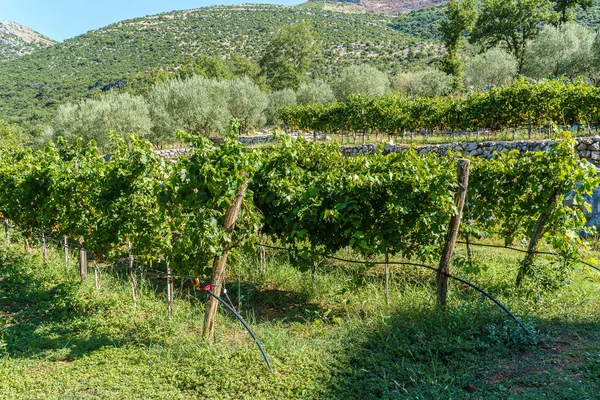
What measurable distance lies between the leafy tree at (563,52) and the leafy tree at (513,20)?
2.91 meters

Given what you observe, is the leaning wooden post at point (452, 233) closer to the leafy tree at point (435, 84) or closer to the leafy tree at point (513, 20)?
the leafy tree at point (435, 84)

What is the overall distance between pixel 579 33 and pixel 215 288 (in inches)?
1262

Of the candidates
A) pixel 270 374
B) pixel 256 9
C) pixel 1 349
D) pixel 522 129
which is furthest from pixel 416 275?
pixel 256 9

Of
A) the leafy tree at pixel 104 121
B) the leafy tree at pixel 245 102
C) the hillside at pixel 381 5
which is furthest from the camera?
the hillside at pixel 381 5

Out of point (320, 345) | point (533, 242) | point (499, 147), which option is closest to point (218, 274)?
point (320, 345)

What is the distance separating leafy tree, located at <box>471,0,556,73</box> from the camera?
3136 cm

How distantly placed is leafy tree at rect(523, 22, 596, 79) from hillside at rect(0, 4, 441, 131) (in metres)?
32.1

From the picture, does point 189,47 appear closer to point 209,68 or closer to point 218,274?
point 209,68

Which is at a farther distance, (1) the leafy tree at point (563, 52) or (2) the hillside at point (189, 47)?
(2) the hillside at point (189, 47)

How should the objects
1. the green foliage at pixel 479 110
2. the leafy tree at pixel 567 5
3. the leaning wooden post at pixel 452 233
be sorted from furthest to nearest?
the leafy tree at pixel 567 5, the green foliage at pixel 479 110, the leaning wooden post at pixel 452 233

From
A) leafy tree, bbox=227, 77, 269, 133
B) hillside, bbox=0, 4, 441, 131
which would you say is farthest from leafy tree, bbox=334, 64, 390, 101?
hillside, bbox=0, 4, 441, 131

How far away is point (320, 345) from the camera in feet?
13.3

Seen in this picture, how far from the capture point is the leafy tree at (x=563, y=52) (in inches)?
1026

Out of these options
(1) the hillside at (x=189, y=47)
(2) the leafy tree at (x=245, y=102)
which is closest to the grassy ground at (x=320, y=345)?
(2) the leafy tree at (x=245, y=102)
